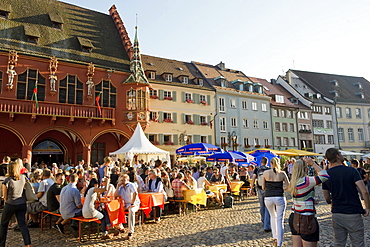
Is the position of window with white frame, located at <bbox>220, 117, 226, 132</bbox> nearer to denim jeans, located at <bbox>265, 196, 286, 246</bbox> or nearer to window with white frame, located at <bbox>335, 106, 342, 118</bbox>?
window with white frame, located at <bbox>335, 106, 342, 118</bbox>

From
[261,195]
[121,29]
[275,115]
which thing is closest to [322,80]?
[275,115]

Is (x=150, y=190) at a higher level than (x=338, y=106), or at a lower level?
lower

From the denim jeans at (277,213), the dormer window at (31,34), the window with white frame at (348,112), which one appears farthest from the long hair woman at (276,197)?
the window with white frame at (348,112)

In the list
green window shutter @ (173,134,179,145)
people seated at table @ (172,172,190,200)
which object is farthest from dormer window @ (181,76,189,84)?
people seated at table @ (172,172,190,200)

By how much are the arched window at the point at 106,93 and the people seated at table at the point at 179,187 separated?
1541 centimetres

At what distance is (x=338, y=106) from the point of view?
4688 centimetres

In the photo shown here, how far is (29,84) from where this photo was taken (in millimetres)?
21906

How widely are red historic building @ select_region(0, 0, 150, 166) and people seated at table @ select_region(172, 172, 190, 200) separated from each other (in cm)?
1413

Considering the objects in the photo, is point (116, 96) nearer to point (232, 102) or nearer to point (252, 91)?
point (232, 102)

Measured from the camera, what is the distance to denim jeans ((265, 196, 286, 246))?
21.7ft

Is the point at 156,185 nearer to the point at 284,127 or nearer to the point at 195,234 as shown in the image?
the point at 195,234

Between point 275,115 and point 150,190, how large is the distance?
112 feet

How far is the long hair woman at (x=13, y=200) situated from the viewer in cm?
646

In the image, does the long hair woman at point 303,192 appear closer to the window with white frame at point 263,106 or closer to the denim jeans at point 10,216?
the denim jeans at point 10,216
